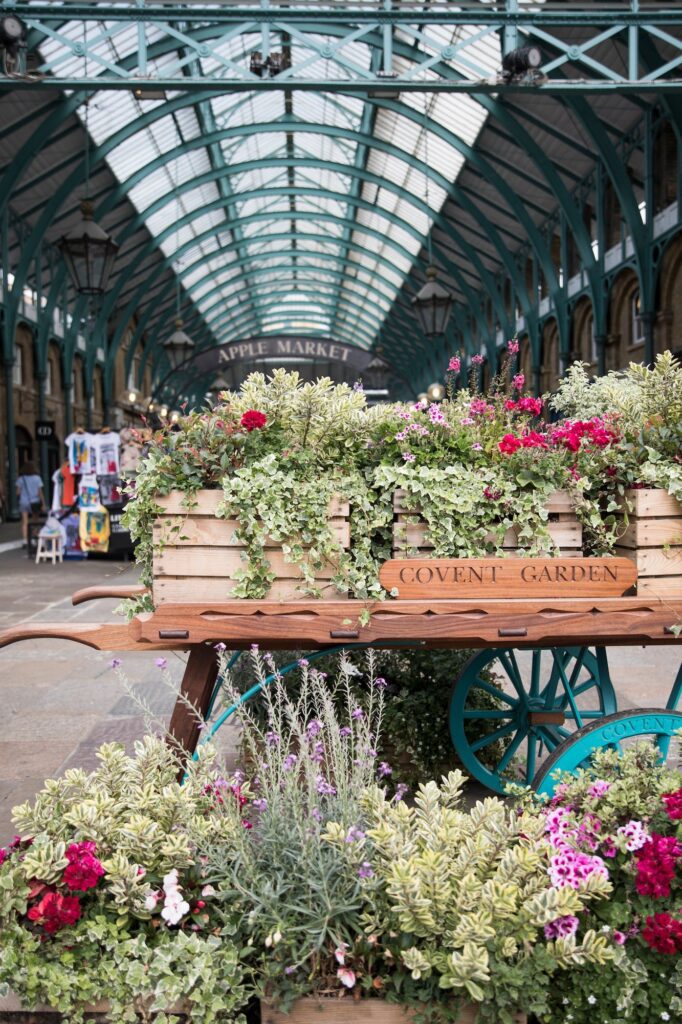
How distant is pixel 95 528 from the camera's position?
14.8 meters

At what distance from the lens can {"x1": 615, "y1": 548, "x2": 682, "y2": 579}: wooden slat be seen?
284 centimetres

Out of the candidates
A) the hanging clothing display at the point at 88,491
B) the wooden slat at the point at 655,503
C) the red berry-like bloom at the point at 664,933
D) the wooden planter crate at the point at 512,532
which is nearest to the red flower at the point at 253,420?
the wooden planter crate at the point at 512,532

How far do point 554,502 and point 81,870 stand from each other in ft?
5.83

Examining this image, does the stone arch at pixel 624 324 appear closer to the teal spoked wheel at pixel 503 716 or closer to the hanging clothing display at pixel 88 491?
the hanging clothing display at pixel 88 491

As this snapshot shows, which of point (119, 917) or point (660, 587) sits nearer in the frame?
point (119, 917)

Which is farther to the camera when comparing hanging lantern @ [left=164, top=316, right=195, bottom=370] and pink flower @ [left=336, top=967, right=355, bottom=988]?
hanging lantern @ [left=164, top=316, right=195, bottom=370]

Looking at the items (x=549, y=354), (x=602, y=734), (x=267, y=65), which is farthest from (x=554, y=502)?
(x=549, y=354)

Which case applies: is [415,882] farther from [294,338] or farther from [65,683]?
[294,338]

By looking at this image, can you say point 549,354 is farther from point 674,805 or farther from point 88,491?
point 674,805

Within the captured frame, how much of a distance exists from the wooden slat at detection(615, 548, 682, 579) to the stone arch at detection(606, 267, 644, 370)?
52.6 feet

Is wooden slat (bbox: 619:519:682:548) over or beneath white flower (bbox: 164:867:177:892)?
over

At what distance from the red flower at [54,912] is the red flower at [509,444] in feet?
5.75

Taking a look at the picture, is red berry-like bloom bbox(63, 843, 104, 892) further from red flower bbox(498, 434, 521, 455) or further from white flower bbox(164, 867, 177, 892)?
red flower bbox(498, 434, 521, 455)

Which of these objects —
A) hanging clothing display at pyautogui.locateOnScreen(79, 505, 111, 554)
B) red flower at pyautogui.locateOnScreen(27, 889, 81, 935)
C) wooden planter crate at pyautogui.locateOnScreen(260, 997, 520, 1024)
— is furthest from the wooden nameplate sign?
hanging clothing display at pyautogui.locateOnScreen(79, 505, 111, 554)
